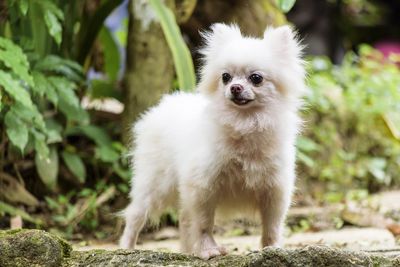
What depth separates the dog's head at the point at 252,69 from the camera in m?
3.70

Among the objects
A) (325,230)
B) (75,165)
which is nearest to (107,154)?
(75,165)

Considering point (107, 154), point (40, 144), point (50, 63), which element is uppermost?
point (50, 63)

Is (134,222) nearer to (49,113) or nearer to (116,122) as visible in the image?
(49,113)

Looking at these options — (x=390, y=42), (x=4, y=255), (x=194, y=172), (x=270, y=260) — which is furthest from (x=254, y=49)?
(x=390, y=42)

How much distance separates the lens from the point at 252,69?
370 cm

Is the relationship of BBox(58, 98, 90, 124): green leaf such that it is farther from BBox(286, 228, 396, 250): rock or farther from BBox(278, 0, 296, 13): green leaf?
BBox(278, 0, 296, 13): green leaf

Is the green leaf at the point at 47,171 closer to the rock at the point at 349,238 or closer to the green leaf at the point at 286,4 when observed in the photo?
the rock at the point at 349,238

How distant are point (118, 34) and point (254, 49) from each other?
5.13 meters

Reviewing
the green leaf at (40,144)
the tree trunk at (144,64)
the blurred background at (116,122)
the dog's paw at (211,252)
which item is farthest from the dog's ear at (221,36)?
the tree trunk at (144,64)

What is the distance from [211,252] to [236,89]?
83cm

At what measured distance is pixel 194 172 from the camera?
385 centimetres

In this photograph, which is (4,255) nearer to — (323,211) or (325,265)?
(325,265)

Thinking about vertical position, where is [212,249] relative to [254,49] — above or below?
below

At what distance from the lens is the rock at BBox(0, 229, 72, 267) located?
9.91 feet
